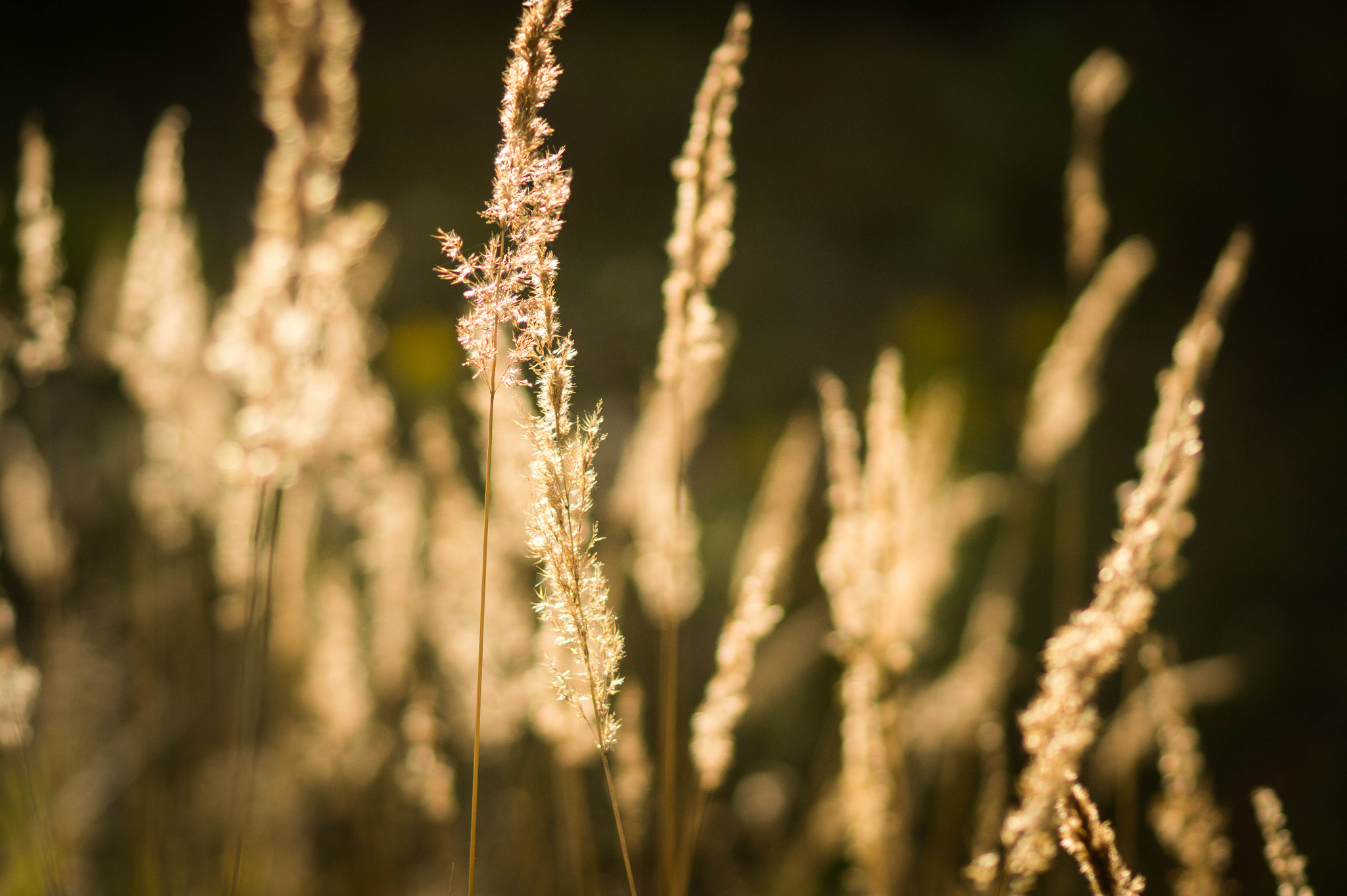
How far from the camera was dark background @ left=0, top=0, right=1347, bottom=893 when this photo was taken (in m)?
3.02

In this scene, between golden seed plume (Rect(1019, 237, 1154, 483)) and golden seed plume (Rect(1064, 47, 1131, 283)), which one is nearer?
golden seed plume (Rect(1064, 47, 1131, 283))

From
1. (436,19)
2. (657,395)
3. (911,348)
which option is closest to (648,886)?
(657,395)

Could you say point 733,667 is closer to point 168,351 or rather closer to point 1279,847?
point 1279,847

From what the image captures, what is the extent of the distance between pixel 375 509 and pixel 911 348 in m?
2.93

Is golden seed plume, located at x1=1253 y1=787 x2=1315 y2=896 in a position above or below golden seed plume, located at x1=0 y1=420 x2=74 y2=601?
below

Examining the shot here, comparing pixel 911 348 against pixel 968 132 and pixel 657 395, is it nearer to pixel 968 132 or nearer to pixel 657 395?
pixel 968 132

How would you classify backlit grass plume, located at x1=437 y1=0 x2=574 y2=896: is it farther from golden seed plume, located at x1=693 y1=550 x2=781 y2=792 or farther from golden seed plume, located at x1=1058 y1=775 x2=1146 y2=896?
golden seed plume, located at x1=1058 y1=775 x2=1146 y2=896

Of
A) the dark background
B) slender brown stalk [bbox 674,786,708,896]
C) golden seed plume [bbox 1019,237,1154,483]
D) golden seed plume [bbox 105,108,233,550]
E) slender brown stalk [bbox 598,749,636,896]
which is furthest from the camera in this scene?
the dark background

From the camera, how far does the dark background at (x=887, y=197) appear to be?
3016 mm

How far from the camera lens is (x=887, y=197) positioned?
3842 millimetres

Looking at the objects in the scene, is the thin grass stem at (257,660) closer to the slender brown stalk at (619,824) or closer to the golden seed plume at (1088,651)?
the slender brown stalk at (619,824)

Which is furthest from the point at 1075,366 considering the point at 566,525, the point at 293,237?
the point at 293,237

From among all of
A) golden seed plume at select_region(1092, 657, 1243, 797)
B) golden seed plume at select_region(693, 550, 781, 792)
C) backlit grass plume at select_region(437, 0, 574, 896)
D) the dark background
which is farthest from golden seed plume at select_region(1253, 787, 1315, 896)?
the dark background

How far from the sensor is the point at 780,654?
180 centimetres
